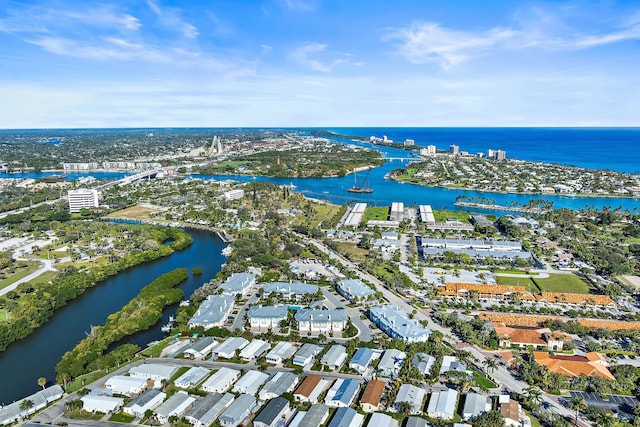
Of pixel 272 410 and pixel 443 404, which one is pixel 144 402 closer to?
pixel 272 410

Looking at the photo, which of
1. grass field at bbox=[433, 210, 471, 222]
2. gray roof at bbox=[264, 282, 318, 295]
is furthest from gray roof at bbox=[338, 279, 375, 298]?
grass field at bbox=[433, 210, 471, 222]

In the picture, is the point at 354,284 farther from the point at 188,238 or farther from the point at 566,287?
Answer: the point at 188,238

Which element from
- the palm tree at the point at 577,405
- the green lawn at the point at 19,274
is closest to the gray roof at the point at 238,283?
the green lawn at the point at 19,274

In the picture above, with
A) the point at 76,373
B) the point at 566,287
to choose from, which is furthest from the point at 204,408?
the point at 566,287

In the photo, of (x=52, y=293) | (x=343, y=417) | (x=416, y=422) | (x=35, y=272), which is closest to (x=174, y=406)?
(x=343, y=417)

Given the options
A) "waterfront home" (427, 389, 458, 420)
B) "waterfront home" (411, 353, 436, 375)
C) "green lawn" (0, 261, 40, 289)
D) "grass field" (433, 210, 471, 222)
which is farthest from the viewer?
"grass field" (433, 210, 471, 222)

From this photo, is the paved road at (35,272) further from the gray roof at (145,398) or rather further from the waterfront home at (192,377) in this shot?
the waterfront home at (192,377)

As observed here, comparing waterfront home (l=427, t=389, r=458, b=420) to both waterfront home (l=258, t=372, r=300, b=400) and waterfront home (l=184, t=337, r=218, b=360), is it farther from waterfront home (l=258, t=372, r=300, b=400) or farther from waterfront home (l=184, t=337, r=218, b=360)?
waterfront home (l=184, t=337, r=218, b=360)
